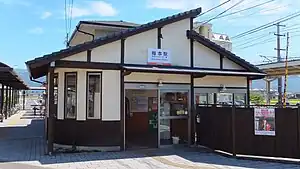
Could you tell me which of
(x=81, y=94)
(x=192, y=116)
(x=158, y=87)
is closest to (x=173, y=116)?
(x=192, y=116)

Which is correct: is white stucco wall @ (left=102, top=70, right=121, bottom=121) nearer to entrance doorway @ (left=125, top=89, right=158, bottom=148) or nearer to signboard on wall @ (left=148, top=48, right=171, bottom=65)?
entrance doorway @ (left=125, top=89, right=158, bottom=148)

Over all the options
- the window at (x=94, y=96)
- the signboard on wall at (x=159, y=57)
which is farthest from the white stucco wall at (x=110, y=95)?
the signboard on wall at (x=159, y=57)

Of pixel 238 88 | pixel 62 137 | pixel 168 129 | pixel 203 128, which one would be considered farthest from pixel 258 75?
pixel 62 137

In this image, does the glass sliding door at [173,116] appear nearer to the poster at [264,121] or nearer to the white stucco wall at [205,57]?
the white stucco wall at [205,57]

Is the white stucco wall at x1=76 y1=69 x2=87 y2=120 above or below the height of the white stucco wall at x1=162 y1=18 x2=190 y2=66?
below

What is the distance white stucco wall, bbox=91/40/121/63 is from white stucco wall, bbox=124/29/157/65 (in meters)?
0.28

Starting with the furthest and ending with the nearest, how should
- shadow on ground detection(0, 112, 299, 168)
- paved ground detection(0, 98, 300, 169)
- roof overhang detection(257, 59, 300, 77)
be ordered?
roof overhang detection(257, 59, 300, 77)
shadow on ground detection(0, 112, 299, 168)
paved ground detection(0, 98, 300, 169)

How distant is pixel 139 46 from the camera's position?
1059 centimetres

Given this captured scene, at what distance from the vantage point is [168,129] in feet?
36.6

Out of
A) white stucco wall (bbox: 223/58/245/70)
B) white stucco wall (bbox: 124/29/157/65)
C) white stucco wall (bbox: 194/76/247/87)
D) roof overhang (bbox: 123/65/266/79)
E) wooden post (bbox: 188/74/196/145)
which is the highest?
white stucco wall (bbox: 124/29/157/65)

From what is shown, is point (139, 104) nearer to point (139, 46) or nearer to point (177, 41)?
point (139, 46)

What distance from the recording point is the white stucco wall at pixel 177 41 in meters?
11.0

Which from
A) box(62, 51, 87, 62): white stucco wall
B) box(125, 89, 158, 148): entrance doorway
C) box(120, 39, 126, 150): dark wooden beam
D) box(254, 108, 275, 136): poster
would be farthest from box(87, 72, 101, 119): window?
box(254, 108, 275, 136): poster

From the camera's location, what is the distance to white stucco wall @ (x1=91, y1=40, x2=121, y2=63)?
32.7 feet
